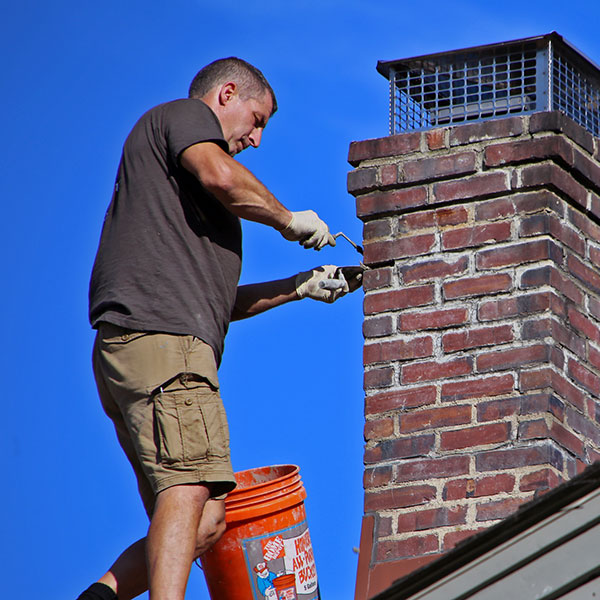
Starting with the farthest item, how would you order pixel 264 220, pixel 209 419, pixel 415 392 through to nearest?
pixel 415 392, pixel 264 220, pixel 209 419

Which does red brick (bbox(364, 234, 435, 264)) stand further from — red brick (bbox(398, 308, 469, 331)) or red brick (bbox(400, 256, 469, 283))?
red brick (bbox(398, 308, 469, 331))

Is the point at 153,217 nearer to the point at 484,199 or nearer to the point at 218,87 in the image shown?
the point at 218,87

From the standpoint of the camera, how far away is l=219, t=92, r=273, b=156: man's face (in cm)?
445

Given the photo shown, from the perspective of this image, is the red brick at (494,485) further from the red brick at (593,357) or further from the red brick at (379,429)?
the red brick at (593,357)

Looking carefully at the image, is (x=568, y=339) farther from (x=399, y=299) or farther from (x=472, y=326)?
(x=399, y=299)

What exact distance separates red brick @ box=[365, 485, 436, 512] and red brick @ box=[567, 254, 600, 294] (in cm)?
97

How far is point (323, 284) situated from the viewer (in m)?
4.75

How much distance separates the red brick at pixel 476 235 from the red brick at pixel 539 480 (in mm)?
878

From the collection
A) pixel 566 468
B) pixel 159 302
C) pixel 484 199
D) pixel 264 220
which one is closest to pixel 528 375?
pixel 566 468

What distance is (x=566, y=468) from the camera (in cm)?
438

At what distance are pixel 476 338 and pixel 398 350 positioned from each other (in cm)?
30

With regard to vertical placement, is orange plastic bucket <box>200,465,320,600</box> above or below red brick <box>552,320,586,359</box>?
below

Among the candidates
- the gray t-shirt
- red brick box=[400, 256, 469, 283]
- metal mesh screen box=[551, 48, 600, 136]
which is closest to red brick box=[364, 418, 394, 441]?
red brick box=[400, 256, 469, 283]

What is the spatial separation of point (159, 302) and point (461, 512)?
4.28 ft
